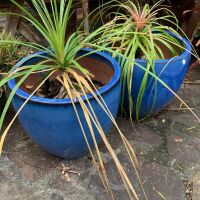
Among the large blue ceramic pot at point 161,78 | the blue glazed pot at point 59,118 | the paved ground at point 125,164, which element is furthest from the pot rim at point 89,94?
the paved ground at point 125,164

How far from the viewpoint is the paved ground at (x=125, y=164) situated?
1.84m

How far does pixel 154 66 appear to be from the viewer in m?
1.99

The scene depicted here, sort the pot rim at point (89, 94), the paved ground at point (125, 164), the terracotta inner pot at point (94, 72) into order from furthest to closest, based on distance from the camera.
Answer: the terracotta inner pot at point (94, 72)
the paved ground at point (125, 164)
the pot rim at point (89, 94)

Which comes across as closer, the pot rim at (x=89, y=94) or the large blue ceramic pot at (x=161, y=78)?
the pot rim at (x=89, y=94)

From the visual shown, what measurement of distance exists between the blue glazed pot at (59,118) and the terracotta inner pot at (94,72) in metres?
0.08

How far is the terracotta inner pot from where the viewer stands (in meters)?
1.94

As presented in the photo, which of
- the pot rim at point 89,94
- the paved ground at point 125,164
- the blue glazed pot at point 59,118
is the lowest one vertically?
the paved ground at point 125,164

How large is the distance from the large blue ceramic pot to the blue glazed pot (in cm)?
22

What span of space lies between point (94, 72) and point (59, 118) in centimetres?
52

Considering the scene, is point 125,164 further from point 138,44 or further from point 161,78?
point 138,44

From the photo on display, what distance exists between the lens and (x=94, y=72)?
6.66 feet

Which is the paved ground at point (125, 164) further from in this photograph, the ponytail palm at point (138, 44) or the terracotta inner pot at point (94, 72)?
the terracotta inner pot at point (94, 72)

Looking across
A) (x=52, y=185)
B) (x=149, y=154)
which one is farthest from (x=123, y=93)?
(x=52, y=185)

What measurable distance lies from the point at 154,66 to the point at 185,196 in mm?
763
